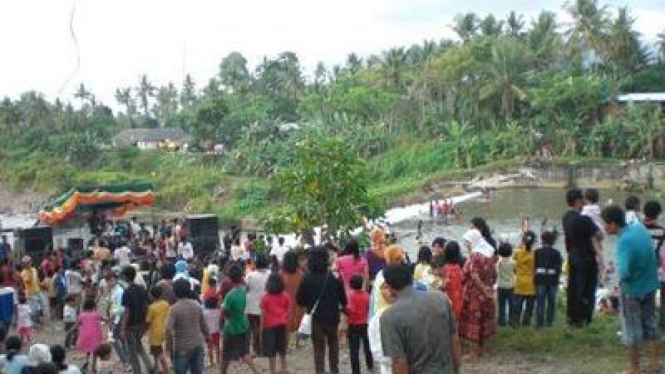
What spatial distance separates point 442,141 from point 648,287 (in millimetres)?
47417

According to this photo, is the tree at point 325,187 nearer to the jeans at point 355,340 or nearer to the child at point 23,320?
the child at point 23,320

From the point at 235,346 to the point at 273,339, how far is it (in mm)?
433

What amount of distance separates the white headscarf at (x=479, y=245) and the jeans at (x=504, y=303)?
910mm

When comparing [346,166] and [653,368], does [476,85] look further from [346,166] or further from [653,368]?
[653,368]

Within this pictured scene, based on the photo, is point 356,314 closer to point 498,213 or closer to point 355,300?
point 355,300

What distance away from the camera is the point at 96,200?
2412cm

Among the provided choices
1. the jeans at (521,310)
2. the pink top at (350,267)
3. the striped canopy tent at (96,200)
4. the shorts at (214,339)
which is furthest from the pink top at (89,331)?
the striped canopy tent at (96,200)

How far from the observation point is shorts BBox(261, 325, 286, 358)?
8.19m

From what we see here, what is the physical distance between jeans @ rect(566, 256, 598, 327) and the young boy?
125 inches

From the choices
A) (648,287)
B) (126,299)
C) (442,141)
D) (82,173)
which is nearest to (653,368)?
(648,287)

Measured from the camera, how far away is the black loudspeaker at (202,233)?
2086 cm

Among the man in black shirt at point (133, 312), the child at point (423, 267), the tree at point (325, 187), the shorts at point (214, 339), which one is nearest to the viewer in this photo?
the child at point (423, 267)

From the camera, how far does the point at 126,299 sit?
27.2 ft

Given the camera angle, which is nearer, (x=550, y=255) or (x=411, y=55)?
(x=550, y=255)
